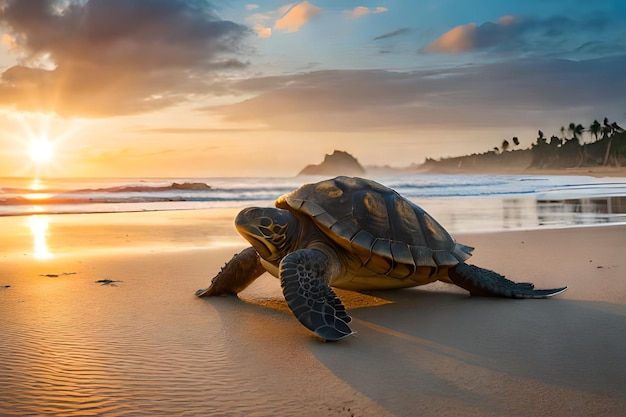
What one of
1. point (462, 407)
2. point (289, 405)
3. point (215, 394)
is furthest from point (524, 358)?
point (215, 394)

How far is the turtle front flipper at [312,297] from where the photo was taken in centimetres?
419

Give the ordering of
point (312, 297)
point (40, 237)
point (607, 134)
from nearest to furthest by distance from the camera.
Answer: point (312, 297) → point (40, 237) → point (607, 134)

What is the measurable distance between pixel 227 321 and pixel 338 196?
1.78 m

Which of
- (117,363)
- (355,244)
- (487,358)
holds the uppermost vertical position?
(355,244)

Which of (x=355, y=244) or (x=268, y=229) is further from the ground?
(x=268, y=229)

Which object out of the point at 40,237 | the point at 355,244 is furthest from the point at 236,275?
the point at 40,237

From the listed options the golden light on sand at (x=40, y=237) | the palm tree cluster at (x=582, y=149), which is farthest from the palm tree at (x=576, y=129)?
the golden light on sand at (x=40, y=237)

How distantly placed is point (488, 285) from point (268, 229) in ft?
7.54

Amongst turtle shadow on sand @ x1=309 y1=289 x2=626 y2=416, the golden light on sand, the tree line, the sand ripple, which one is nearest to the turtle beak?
the sand ripple

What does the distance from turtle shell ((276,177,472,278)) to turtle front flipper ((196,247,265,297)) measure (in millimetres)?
666

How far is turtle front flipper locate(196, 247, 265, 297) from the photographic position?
5812mm

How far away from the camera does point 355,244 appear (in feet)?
17.5

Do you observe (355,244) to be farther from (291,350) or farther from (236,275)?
(291,350)

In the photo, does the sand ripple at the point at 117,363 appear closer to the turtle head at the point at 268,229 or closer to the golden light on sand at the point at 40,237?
the turtle head at the point at 268,229
